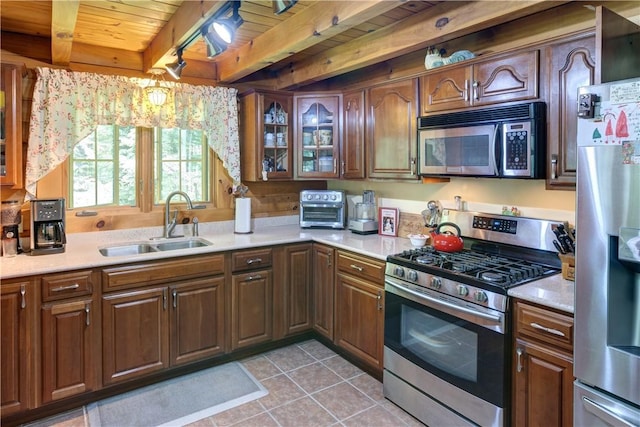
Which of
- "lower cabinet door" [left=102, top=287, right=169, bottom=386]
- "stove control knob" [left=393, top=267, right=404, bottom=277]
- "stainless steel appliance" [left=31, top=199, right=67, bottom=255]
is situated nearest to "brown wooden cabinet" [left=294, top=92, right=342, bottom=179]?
"stove control knob" [left=393, top=267, right=404, bottom=277]

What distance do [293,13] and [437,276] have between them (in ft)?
5.85

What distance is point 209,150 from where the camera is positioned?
369cm

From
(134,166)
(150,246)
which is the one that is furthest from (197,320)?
(134,166)

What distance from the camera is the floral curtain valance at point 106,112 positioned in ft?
9.53

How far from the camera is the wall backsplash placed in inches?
95.7

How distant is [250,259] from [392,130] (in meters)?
1.42

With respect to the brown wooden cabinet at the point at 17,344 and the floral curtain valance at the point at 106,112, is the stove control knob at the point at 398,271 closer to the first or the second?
the floral curtain valance at the point at 106,112

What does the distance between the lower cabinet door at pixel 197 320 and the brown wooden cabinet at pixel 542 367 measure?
1.98m

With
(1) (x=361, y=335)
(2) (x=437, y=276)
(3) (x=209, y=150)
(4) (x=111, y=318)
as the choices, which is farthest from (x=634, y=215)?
(3) (x=209, y=150)

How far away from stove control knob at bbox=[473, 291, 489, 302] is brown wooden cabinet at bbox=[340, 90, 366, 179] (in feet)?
5.02

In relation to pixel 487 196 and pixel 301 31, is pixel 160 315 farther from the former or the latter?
pixel 487 196

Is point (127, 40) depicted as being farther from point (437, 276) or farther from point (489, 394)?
point (489, 394)

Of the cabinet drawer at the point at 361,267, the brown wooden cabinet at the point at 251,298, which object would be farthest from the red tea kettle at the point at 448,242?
the brown wooden cabinet at the point at 251,298

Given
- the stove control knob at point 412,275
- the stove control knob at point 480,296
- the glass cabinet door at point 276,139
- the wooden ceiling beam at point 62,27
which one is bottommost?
the stove control knob at point 480,296
